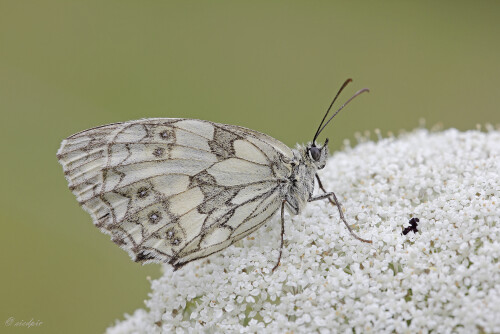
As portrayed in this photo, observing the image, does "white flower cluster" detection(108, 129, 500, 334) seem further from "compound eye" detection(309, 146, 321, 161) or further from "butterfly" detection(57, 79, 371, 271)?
"compound eye" detection(309, 146, 321, 161)

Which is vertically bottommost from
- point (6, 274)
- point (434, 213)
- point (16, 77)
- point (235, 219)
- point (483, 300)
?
point (483, 300)

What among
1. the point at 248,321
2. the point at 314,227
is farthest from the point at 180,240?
the point at 314,227

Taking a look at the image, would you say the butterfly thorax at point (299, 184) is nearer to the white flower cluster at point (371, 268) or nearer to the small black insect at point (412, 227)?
the white flower cluster at point (371, 268)

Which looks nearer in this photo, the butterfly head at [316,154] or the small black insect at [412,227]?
the small black insect at [412,227]

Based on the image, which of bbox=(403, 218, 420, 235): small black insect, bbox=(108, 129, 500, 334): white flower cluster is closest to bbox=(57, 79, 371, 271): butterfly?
bbox=(108, 129, 500, 334): white flower cluster

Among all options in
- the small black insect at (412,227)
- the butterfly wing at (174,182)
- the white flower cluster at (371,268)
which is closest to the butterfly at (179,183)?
the butterfly wing at (174,182)

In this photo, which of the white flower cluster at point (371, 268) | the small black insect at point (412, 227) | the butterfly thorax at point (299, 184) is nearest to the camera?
the white flower cluster at point (371, 268)

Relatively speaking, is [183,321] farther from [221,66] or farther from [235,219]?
[221,66]

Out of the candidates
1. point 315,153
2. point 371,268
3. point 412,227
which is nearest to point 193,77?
point 315,153
